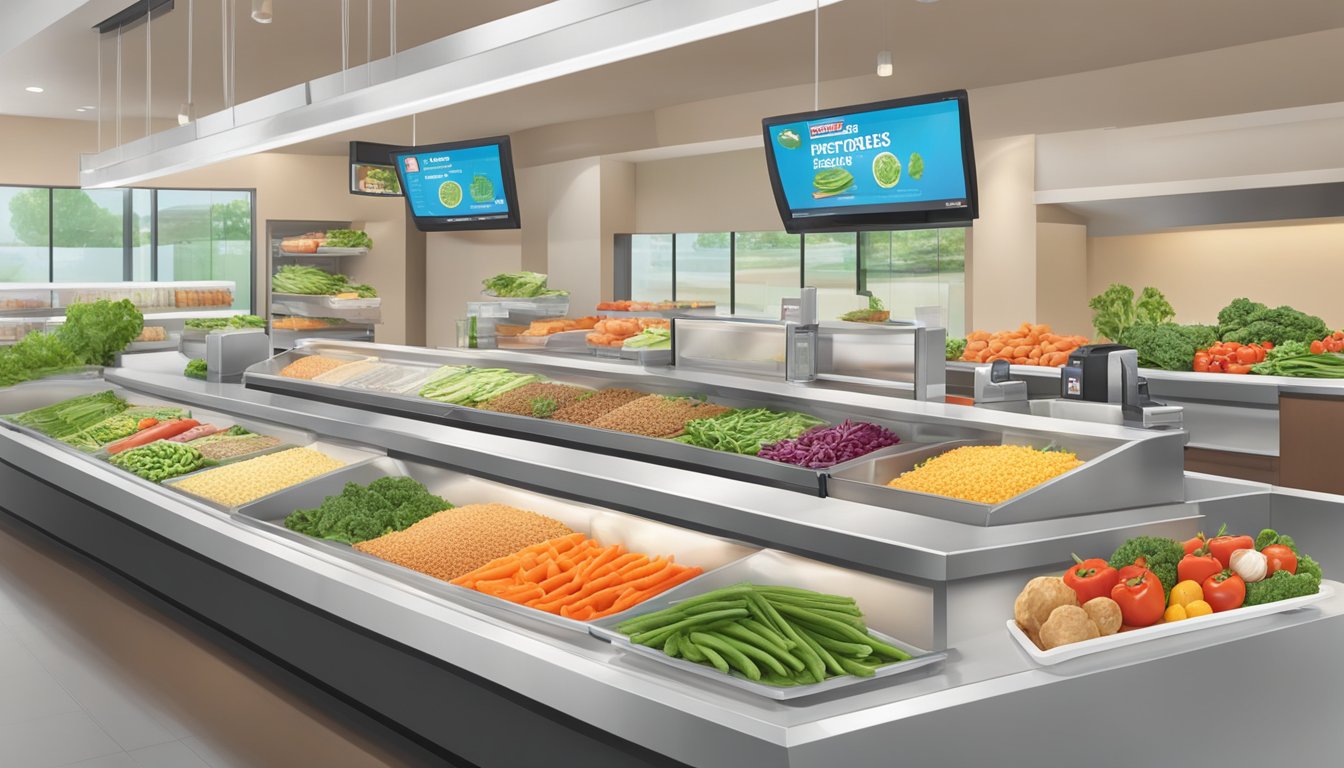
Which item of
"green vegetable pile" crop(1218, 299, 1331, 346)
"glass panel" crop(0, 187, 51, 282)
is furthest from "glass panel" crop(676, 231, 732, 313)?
"glass panel" crop(0, 187, 51, 282)

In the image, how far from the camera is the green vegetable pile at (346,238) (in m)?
14.8

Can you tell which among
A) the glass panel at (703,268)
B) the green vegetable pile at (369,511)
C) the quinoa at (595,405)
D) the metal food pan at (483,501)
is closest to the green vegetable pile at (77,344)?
the metal food pan at (483,501)

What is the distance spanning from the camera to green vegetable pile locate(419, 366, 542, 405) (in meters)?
5.62

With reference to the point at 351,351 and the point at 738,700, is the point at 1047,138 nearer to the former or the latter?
the point at 351,351

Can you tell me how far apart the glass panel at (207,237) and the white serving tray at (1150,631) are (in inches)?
570

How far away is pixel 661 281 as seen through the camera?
14.0 m

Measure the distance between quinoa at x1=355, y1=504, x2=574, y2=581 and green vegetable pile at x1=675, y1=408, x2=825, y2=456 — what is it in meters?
0.65

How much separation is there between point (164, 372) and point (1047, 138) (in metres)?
7.09

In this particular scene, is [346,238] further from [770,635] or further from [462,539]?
[770,635]

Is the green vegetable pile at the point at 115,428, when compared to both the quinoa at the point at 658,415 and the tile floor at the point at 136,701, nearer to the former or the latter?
the tile floor at the point at 136,701

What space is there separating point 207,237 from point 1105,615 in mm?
14748

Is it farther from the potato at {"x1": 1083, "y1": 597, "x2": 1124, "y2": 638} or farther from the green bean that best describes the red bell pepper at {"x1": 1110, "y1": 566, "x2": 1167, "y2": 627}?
the green bean

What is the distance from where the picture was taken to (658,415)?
15.2 ft

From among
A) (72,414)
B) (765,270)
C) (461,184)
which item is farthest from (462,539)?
(765,270)
